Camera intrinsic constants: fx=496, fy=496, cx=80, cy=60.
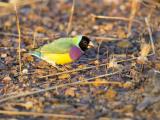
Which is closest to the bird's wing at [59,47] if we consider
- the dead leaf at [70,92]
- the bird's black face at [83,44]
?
the bird's black face at [83,44]

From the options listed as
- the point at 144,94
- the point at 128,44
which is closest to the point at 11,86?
the point at 144,94

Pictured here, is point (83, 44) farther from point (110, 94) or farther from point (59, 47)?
point (110, 94)

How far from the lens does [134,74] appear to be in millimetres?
4676

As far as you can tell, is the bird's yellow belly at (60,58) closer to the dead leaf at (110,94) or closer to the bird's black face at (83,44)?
the bird's black face at (83,44)

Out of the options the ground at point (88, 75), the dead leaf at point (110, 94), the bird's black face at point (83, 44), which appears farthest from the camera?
the bird's black face at point (83, 44)

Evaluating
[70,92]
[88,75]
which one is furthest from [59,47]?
[70,92]

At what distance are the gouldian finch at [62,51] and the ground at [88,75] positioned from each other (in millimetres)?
102

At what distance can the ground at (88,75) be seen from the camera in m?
4.05

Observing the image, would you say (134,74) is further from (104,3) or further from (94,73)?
(104,3)

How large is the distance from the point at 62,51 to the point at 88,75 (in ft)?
1.26

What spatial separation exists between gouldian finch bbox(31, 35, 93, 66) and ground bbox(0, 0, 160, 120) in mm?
102

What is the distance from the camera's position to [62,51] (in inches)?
195

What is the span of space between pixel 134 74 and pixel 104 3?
346 cm

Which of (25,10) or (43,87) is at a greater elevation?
(25,10)
